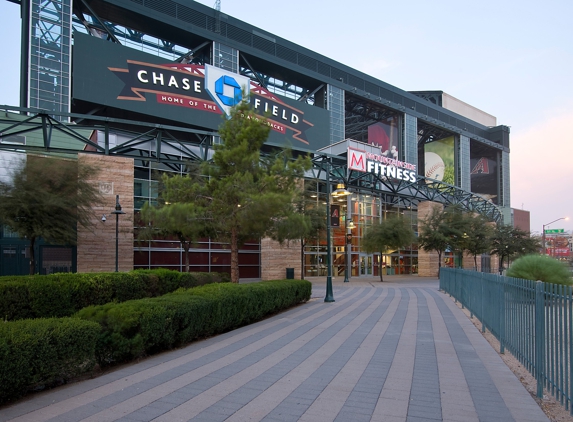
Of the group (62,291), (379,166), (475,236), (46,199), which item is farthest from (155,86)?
(475,236)

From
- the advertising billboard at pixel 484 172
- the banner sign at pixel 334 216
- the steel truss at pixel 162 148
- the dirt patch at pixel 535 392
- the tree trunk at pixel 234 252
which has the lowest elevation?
the dirt patch at pixel 535 392

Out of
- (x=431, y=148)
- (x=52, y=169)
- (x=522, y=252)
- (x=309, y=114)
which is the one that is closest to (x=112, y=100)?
(x=52, y=169)

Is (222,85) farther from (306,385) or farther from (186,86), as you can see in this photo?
(306,385)

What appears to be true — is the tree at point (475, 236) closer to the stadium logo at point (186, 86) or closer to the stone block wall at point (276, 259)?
the stone block wall at point (276, 259)

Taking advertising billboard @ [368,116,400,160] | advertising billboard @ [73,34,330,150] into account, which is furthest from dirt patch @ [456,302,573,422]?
advertising billboard @ [368,116,400,160]

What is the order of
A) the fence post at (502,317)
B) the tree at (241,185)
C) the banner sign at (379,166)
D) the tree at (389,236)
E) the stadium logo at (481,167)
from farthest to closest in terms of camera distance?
the stadium logo at (481,167) < the banner sign at (379,166) < the tree at (389,236) < the tree at (241,185) < the fence post at (502,317)

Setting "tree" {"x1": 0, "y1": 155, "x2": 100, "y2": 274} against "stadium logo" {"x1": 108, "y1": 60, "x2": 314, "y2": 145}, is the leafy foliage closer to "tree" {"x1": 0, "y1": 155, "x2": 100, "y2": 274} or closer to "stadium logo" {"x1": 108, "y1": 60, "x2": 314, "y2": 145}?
"stadium logo" {"x1": 108, "y1": 60, "x2": 314, "y2": 145}

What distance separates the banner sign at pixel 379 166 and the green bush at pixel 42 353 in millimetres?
31728

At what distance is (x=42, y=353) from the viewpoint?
5.14m

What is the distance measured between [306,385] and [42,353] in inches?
132

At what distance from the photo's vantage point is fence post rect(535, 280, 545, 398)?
5.31 metres

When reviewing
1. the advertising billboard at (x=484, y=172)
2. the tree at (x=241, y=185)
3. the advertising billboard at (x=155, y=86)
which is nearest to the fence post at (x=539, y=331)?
the tree at (x=241, y=185)

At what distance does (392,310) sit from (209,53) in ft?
101

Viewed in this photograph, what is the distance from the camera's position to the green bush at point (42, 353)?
4777 mm
